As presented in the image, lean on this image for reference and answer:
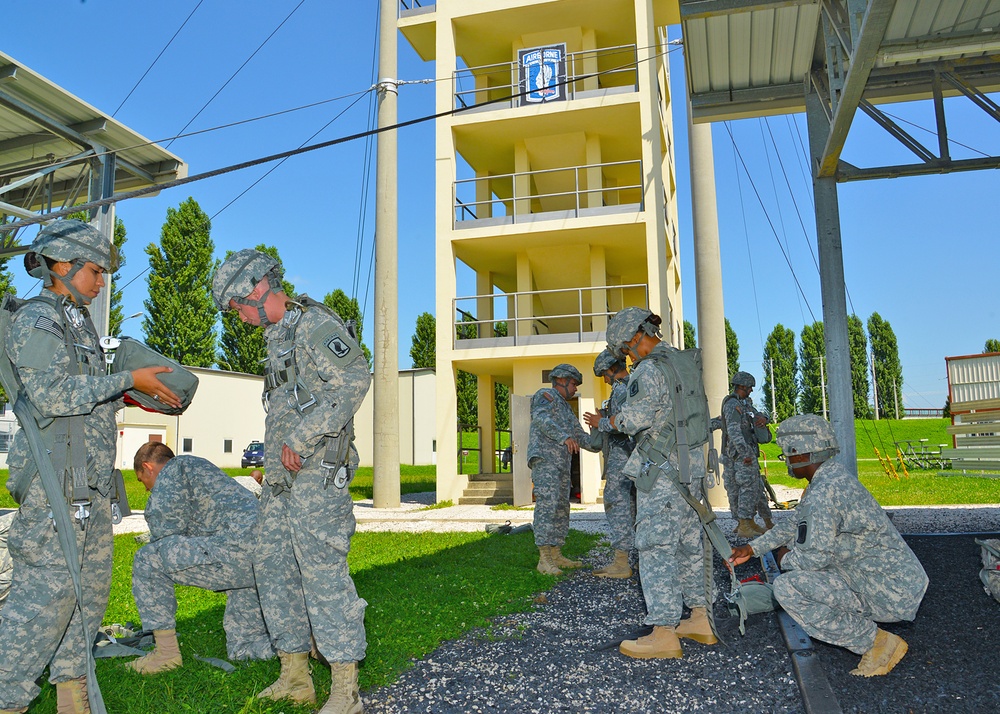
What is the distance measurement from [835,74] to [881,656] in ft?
16.6

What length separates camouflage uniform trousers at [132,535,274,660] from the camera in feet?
11.5

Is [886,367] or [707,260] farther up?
[886,367]

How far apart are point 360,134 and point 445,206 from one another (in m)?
11.6

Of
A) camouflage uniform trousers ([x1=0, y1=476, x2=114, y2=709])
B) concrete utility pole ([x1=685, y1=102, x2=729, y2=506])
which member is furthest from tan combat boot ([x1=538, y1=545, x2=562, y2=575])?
concrete utility pole ([x1=685, y1=102, x2=729, y2=506])

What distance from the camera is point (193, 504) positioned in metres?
3.83

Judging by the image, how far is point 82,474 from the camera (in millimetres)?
2832

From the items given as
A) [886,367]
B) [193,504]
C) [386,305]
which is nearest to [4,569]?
[193,504]

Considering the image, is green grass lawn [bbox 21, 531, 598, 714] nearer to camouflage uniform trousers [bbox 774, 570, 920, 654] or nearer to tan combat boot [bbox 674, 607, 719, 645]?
tan combat boot [bbox 674, 607, 719, 645]

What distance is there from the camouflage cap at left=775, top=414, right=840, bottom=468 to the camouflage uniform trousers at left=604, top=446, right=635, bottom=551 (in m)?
2.60

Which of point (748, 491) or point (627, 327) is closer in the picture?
point (627, 327)

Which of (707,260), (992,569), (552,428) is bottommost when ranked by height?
(992,569)

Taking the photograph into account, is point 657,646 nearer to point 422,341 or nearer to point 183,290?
point 183,290

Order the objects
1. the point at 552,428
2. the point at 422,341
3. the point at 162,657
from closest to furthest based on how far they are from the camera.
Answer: the point at 162,657 → the point at 552,428 → the point at 422,341

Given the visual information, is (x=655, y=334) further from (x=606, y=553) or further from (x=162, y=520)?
(x=606, y=553)
